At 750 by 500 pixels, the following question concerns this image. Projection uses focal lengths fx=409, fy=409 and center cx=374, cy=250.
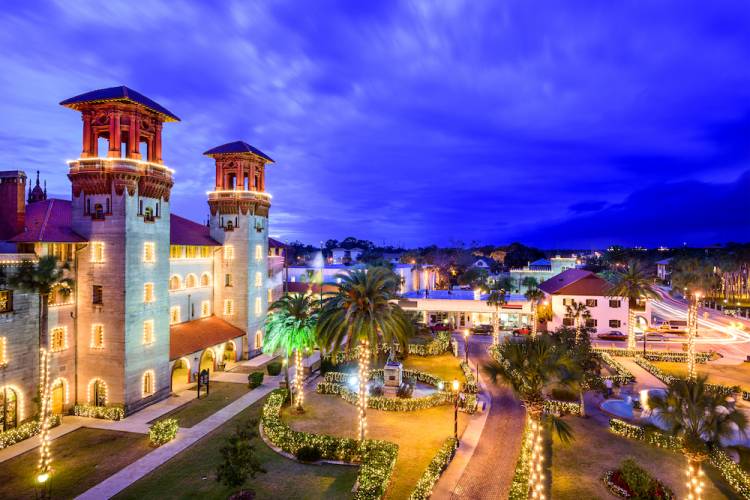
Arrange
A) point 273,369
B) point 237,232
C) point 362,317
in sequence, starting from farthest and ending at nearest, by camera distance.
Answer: point 237,232 → point 273,369 → point 362,317

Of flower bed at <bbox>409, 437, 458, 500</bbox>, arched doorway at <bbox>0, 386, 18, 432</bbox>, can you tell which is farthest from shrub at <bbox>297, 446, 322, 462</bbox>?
arched doorway at <bbox>0, 386, 18, 432</bbox>

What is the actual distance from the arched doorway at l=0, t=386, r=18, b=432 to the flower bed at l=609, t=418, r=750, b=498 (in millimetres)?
36800

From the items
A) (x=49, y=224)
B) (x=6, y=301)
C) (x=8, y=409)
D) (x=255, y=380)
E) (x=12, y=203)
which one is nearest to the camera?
(x=6, y=301)

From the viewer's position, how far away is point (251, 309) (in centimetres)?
4812

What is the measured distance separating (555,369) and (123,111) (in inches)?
1376

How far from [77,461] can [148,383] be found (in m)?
9.35

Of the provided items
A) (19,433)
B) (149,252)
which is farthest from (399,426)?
(19,433)

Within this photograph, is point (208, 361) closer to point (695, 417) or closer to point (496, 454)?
point (496, 454)

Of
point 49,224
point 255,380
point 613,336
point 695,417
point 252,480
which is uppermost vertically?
point 49,224

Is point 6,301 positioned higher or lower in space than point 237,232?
lower

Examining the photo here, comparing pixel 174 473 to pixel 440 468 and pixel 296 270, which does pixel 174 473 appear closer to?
pixel 440 468

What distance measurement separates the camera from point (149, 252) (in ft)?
111

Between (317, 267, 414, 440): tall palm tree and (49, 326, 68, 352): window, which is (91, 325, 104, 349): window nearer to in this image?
(49, 326, 68, 352): window

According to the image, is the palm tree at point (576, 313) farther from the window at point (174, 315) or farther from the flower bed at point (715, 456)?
the window at point (174, 315)
